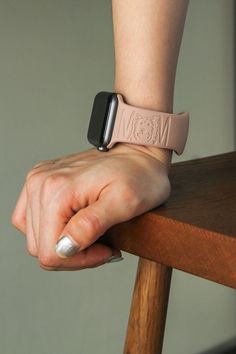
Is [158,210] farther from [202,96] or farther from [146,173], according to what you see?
[202,96]

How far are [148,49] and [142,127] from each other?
0.18ft

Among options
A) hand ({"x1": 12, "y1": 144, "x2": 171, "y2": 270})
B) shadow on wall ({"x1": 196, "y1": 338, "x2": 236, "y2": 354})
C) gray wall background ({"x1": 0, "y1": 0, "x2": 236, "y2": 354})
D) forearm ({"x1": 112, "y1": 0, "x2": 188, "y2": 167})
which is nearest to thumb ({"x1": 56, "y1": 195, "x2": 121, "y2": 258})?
hand ({"x1": 12, "y1": 144, "x2": 171, "y2": 270})

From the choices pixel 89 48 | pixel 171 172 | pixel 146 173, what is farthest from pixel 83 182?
pixel 89 48

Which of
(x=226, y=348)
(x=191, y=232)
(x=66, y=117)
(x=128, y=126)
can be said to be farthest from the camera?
(x=226, y=348)

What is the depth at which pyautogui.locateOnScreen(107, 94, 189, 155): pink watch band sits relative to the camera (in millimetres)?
504

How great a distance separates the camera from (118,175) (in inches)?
17.8

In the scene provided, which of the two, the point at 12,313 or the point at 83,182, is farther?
the point at 12,313

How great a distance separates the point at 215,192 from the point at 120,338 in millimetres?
1003

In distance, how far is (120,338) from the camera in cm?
146

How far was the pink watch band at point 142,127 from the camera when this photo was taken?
1.65ft

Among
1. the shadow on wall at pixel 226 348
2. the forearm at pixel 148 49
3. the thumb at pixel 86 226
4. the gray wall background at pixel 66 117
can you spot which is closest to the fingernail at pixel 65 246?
the thumb at pixel 86 226

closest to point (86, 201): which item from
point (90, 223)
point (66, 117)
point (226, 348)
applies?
point (90, 223)

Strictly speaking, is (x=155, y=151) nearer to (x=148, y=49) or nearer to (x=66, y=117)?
(x=148, y=49)

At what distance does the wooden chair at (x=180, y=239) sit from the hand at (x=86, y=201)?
0.02 meters
